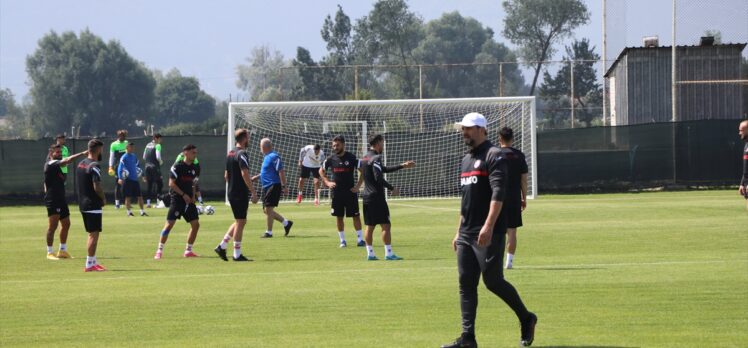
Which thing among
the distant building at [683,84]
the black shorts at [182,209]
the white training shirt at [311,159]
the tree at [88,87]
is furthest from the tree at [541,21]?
the black shorts at [182,209]

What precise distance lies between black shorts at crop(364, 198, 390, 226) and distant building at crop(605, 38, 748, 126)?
2884 centimetres

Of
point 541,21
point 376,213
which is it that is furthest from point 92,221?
point 541,21

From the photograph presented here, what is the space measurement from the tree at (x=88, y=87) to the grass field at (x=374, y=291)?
104 metres

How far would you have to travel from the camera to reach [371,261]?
17.5 m

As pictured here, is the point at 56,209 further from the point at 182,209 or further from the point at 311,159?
the point at 311,159

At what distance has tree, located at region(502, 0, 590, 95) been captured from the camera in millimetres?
112125

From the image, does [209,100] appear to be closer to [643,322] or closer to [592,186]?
[592,186]

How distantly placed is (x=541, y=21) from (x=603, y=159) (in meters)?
75.1

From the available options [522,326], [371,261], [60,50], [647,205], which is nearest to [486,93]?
[60,50]

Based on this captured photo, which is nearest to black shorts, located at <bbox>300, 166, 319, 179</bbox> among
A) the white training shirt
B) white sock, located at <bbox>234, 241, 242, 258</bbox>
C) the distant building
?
the white training shirt

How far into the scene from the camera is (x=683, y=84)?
147 ft

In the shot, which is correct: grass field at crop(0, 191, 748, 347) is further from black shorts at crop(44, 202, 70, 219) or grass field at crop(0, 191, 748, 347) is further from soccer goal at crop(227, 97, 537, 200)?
soccer goal at crop(227, 97, 537, 200)

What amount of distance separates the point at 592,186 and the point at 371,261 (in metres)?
24.0

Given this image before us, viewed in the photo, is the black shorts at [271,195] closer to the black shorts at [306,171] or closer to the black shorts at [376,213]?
the black shorts at [376,213]
